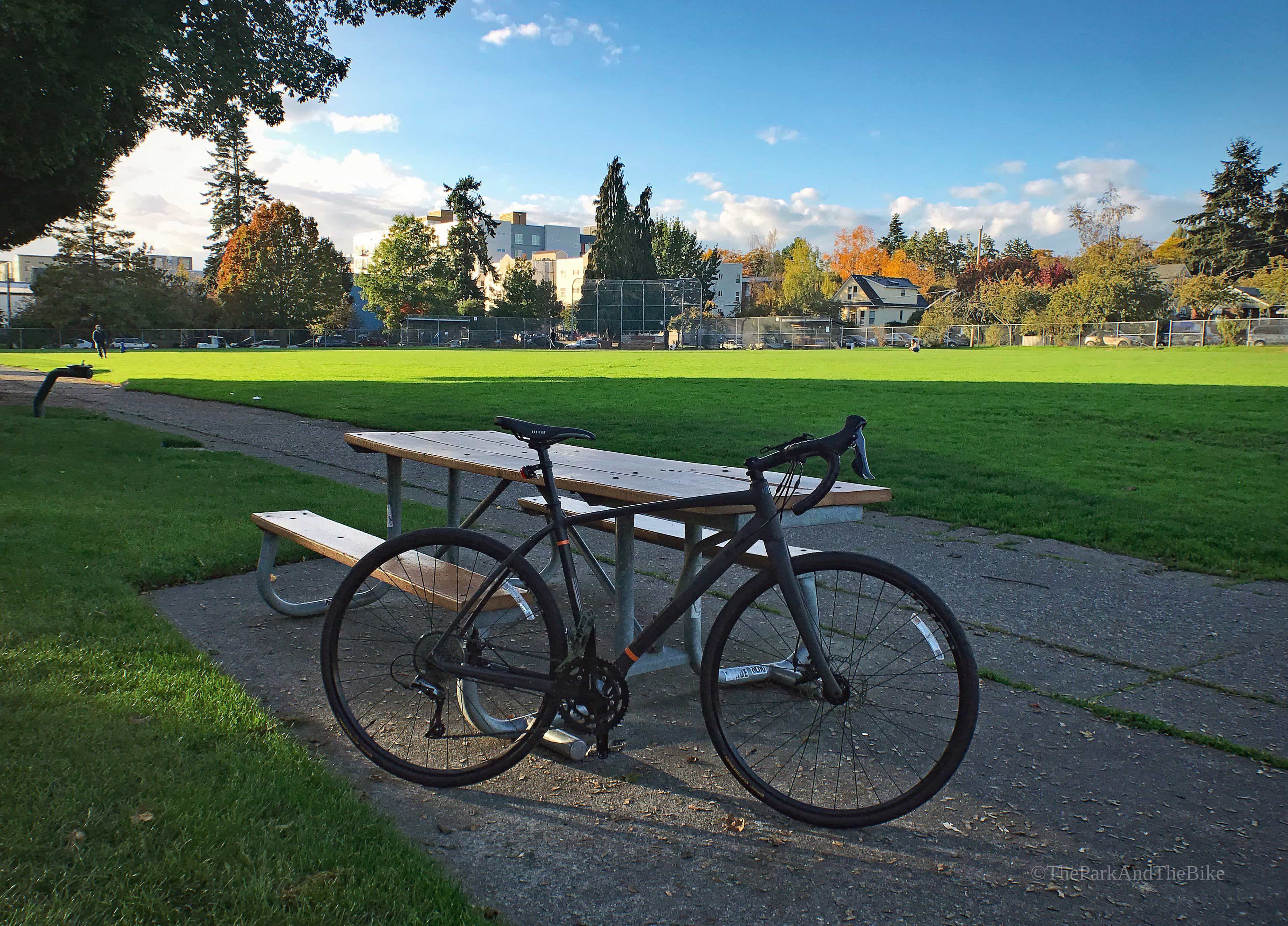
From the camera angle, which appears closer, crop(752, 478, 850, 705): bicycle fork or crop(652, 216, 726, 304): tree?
crop(752, 478, 850, 705): bicycle fork

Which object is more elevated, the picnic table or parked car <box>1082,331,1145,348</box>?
parked car <box>1082,331,1145,348</box>

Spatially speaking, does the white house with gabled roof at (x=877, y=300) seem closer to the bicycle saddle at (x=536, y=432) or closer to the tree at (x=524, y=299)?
the tree at (x=524, y=299)

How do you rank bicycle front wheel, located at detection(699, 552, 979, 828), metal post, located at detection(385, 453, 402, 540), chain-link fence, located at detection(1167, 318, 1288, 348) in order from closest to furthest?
bicycle front wheel, located at detection(699, 552, 979, 828) → metal post, located at detection(385, 453, 402, 540) → chain-link fence, located at detection(1167, 318, 1288, 348)

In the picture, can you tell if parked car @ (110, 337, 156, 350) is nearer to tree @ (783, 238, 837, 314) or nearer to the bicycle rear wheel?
tree @ (783, 238, 837, 314)

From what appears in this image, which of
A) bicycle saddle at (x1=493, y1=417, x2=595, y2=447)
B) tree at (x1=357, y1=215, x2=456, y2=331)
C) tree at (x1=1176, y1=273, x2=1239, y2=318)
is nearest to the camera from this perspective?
bicycle saddle at (x1=493, y1=417, x2=595, y2=447)

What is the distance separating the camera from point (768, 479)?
329 cm

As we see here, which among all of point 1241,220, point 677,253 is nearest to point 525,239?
point 677,253

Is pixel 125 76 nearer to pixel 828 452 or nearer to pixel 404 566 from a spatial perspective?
pixel 404 566

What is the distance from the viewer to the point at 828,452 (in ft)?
8.48

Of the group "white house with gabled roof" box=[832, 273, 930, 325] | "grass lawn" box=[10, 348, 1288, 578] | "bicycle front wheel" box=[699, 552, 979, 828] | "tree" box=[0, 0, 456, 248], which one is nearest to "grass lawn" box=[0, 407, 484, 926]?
"bicycle front wheel" box=[699, 552, 979, 828]

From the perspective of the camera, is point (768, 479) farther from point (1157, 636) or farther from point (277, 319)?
point (277, 319)

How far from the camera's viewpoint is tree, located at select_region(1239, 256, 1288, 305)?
4909 centimetres

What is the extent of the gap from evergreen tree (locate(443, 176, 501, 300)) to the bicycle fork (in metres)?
87.0

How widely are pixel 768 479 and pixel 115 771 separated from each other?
2234 mm
